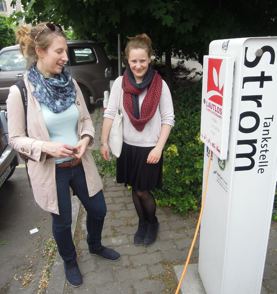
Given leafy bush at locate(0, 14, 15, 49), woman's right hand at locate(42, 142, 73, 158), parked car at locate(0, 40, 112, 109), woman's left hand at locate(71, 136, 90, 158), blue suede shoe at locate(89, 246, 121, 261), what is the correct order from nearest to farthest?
woman's right hand at locate(42, 142, 73, 158) → woman's left hand at locate(71, 136, 90, 158) → blue suede shoe at locate(89, 246, 121, 261) → parked car at locate(0, 40, 112, 109) → leafy bush at locate(0, 14, 15, 49)

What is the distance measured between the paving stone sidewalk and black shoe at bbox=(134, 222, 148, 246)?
0.06 meters

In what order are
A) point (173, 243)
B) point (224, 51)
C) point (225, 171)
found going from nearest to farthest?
point (224, 51)
point (225, 171)
point (173, 243)

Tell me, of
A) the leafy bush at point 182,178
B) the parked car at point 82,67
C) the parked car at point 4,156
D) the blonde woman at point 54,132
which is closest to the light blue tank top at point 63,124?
the blonde woman at point 54,132

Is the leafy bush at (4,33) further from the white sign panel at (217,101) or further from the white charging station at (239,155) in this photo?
the white charging station at (239,155)

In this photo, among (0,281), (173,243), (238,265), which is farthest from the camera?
(173,243)

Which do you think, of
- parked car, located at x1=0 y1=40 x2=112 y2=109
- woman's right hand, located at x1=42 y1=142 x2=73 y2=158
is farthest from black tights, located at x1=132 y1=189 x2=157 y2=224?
parked car, located at x1=0 y1=40 x2=112 y2=109

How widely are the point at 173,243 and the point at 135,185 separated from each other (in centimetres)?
76

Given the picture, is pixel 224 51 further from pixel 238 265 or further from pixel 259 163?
pixel 238 265

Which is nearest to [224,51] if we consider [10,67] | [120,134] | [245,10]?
[120,134]

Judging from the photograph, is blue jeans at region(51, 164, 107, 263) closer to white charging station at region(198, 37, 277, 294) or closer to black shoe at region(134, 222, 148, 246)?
black shoe at region(134, 222, 148, 246)

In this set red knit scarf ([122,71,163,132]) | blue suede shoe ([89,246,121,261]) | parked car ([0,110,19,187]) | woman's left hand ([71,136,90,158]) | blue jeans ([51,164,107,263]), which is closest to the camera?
woman's left hand ([71,136,90,158])

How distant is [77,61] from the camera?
7738mm

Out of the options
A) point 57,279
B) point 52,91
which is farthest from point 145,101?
point 57,279

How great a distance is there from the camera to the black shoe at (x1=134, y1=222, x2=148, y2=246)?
111 inches
